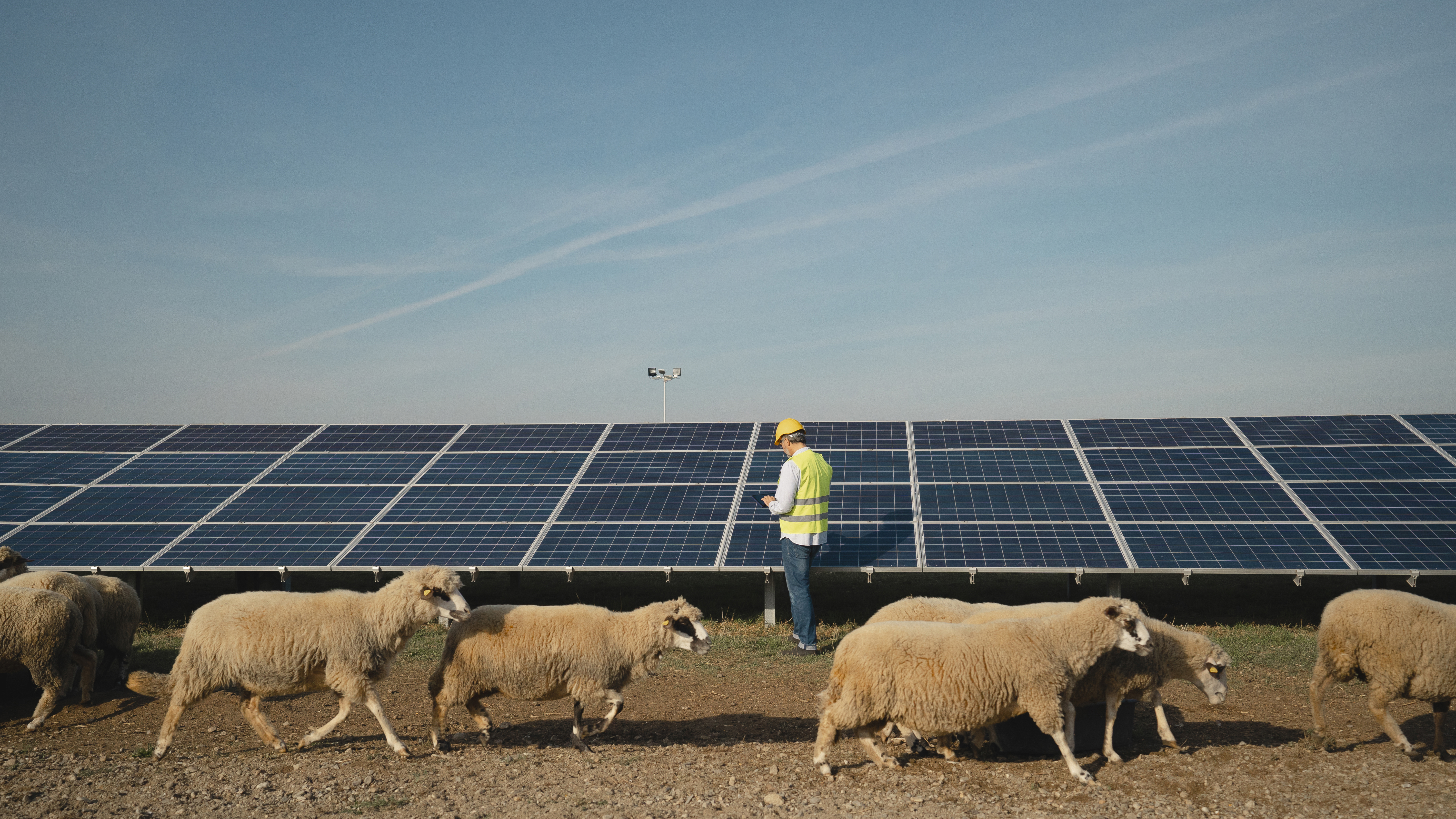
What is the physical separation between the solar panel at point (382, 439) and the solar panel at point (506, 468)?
3.38 ft

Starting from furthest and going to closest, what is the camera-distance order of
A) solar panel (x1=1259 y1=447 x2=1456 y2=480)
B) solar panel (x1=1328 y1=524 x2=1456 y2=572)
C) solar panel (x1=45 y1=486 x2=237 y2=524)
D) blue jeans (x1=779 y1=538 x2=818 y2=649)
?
solar panel (x1=45 y1=486 x2=237 y2=524) → solar panel (x1=1259 y1=447 x2=1456 y2=480) → solar panel (x1=1328 y1=524 x2=1456 y2=572) → blue jeans (x1=779 y1=538 x2=818 y2=649)

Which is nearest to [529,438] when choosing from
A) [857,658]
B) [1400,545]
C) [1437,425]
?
[857,658]

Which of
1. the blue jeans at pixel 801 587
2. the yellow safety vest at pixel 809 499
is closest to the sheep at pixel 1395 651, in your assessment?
the yellow safety vest at pixel 809 499

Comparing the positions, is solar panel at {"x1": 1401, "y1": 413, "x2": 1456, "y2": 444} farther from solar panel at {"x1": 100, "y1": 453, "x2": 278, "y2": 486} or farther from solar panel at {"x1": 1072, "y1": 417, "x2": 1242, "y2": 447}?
solar panel at {"x1": 100, "y1": 453, "x2": 278, "y2": 486}

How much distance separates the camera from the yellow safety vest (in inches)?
441

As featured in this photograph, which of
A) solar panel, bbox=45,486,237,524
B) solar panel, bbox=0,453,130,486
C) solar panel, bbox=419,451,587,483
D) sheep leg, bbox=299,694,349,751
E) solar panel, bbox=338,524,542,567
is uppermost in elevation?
solar panel, bbox=0,453,130,486

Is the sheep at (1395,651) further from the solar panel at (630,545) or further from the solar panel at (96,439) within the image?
the solar panel at (96,439)

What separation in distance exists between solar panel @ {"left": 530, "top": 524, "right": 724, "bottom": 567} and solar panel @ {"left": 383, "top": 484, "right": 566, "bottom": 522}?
979 millimetres

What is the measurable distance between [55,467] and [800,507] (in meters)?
16.2

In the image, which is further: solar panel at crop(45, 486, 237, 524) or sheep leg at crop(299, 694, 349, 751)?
solar panel at crop(45, 486, 237, 524)

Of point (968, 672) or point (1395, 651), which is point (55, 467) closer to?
point (968, 672)

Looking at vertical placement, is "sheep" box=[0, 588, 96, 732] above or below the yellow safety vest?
below

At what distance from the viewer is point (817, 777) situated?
7.22 meters

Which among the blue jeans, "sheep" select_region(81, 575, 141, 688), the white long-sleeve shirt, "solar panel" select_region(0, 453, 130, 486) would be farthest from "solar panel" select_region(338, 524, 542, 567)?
"solar panel" select_region(0, 453, 130, 486)
